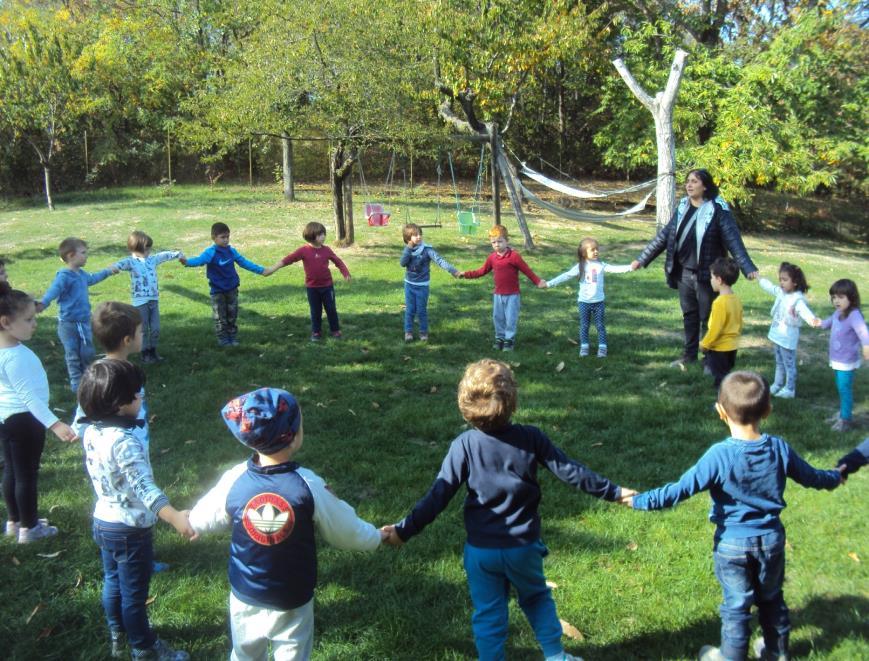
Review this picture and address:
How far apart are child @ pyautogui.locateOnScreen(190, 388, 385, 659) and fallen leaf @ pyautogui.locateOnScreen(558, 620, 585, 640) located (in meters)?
1.35

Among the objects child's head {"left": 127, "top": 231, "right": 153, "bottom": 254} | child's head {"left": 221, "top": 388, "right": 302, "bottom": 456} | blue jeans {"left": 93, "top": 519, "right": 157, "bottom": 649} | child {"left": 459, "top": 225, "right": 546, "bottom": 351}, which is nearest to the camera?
child's head {"left": 221, "top": 388, "right": 302, "bottom": 456}

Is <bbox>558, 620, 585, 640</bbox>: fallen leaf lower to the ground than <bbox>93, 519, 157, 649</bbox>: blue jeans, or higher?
lower

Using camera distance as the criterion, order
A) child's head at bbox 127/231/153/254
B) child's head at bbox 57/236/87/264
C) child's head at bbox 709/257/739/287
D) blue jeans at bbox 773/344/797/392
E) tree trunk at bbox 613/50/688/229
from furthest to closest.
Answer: tree trunk at bbox 613/50/688/229
child's head at bbox 127/231/153/254
blue jeans at bbox 773/344/797/392
child's head at bbox 57/236/87/264
child's head at bbox 709/257/739/287

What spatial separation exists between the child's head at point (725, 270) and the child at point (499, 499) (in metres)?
4.08

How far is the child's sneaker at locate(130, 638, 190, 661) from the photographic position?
10.6 ft

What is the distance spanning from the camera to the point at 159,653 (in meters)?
3.26

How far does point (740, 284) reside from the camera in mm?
12891

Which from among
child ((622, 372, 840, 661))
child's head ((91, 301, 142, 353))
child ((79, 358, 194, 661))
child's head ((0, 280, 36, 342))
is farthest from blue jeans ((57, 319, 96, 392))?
child ((622, 372, 840, 661))

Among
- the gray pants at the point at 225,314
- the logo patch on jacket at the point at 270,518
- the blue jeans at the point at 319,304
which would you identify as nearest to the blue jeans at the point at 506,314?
the blue jeans at the point at 319,304

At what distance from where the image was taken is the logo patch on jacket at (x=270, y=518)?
252cm

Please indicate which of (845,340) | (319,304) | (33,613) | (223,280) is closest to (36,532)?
(33,613)

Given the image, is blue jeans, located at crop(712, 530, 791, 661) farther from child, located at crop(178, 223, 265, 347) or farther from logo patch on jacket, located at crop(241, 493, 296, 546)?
child, located at crop(178, 223, 265, 347)

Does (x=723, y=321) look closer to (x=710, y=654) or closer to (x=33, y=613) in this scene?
(x=710, y=654)

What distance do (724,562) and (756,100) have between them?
22.3 m
